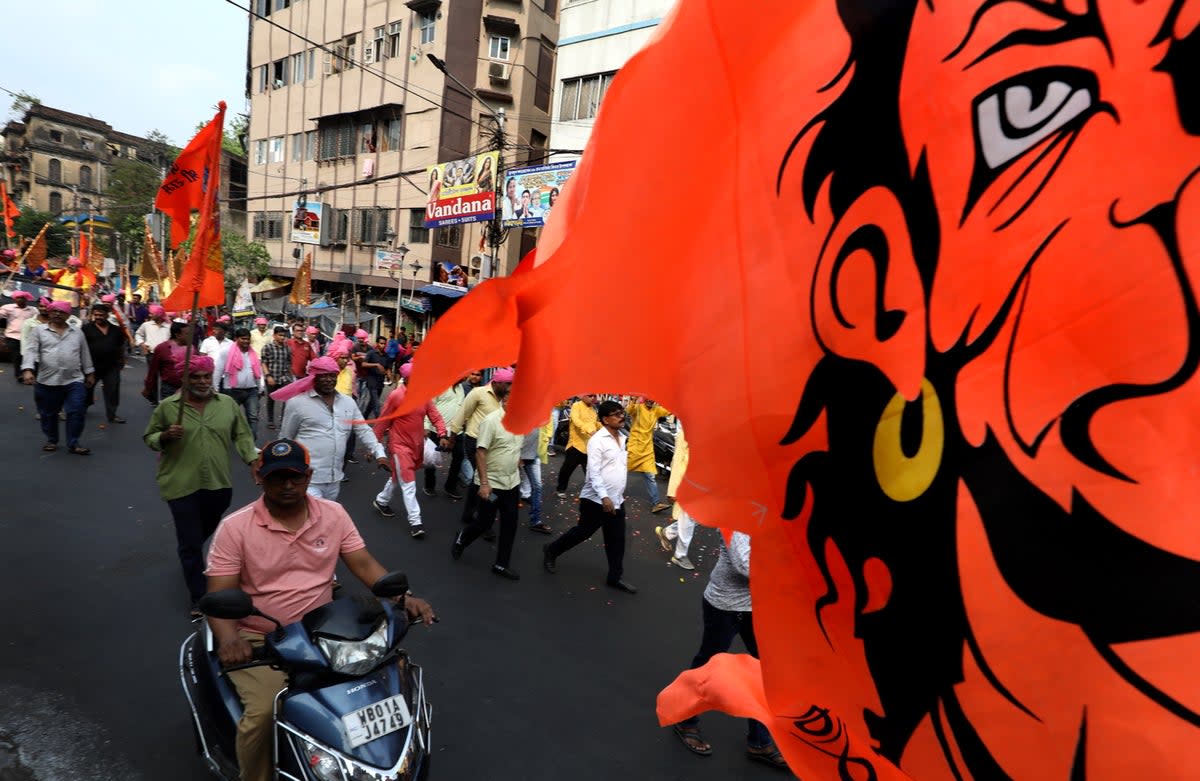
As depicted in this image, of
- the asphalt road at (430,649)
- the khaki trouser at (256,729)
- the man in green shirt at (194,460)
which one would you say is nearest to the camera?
the khaki trouser at (256,729)

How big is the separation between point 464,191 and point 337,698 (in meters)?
15.6

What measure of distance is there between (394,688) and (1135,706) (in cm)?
249

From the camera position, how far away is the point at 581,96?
20.8 metres

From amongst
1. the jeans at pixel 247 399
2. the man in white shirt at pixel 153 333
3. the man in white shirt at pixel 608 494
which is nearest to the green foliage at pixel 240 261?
the man in white shirt at pixel 153 333

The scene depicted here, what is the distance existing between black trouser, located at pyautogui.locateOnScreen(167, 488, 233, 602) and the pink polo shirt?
203 centimetres

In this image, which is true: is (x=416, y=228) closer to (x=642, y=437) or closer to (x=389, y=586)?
(x=642, y=437)

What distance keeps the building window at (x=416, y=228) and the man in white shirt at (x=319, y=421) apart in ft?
82.4

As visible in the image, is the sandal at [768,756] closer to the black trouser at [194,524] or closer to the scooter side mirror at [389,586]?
the scooter side mirror at [389,586]

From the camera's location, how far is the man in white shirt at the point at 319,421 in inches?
211

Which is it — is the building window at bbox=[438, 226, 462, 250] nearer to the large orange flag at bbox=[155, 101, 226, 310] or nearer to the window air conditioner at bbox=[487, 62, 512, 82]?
the window air conditioner at bbox=[487, 62, 512, 82]

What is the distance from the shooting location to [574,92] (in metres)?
20.9

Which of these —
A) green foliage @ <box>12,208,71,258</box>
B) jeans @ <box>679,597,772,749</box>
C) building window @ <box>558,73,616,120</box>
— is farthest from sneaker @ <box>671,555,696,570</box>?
green foliage @ <box>12,208,71,258</box>

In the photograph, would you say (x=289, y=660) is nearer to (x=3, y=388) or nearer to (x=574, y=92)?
(x=3, y=388)

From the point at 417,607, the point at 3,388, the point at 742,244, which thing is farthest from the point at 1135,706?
the point at 3,388
